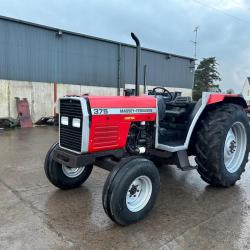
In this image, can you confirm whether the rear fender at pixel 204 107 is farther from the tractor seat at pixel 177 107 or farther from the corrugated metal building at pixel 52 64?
the corrugated metal building at pixel 52 64

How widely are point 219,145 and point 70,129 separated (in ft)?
6.54

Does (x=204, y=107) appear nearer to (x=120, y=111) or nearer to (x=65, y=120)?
(x=120, y=111)

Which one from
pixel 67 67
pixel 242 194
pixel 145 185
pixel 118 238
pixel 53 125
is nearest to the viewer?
pixel 118 238

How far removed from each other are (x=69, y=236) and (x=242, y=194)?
254cm

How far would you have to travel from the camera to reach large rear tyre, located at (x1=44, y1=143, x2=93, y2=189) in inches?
165

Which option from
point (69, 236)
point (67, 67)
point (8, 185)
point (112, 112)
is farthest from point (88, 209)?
point (67, 67)

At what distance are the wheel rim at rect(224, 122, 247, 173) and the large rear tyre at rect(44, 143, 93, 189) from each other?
2.14 metres

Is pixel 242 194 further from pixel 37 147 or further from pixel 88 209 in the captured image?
pixel 37 147

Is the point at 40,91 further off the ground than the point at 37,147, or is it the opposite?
the point at 40,91

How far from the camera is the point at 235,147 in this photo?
191 inches

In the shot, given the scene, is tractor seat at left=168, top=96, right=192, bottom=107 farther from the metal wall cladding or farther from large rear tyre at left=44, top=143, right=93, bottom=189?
the metal wall cladding

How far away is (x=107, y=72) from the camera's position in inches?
620

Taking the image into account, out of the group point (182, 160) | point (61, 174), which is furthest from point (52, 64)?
point (182, 160)

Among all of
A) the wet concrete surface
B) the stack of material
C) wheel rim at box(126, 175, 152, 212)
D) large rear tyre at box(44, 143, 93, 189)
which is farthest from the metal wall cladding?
wheel rim at box(126, 175, 152, 212)
